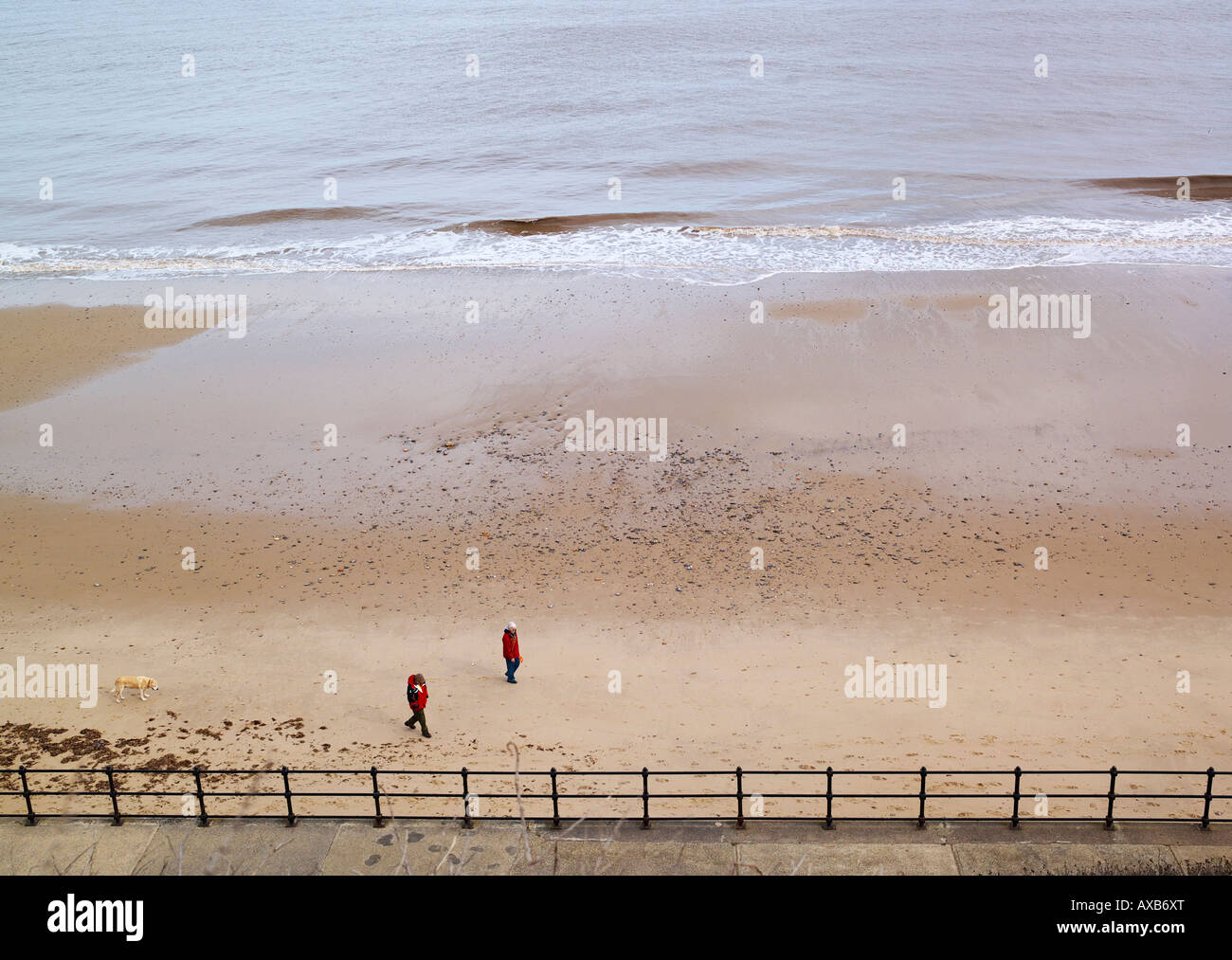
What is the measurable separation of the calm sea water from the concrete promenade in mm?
21702

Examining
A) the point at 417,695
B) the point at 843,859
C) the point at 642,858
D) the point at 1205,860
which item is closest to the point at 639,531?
the point at 417,695

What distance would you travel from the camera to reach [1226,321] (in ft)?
78.2

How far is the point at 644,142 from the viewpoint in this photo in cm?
4784

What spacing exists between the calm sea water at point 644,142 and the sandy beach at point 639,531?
7.11m

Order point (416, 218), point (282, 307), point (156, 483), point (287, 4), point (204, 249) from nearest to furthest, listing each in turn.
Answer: point (156, 483) < point (282, 307) < point (204, 249) < point (416, 218) < point (287, 4)

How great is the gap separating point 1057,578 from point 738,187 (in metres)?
28.4

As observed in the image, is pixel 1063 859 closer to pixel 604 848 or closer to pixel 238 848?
pixel 604 848

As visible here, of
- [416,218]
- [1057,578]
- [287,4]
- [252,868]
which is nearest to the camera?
[252,868]

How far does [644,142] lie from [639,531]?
116 feet

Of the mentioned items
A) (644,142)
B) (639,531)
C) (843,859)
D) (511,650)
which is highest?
(644,142)

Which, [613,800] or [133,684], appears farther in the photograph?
[133,684]

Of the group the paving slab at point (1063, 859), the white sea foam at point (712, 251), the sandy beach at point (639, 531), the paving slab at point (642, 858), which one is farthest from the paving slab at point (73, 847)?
the white sea foam at point (712, 251)

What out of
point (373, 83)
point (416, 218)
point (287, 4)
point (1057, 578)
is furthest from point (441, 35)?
point (1057, 578)

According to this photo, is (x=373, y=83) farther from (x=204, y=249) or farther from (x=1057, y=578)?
(x=1057, y=578)
